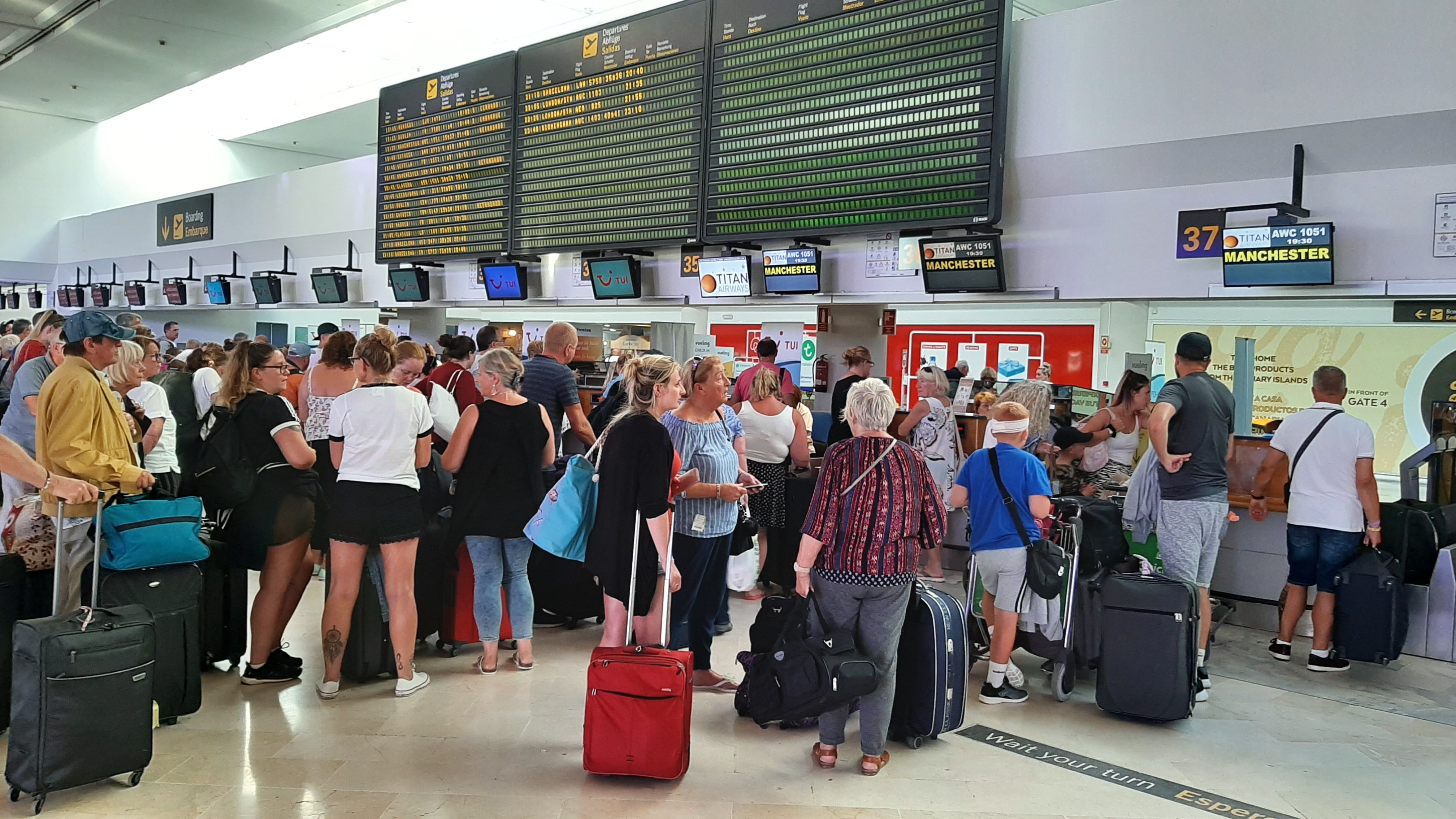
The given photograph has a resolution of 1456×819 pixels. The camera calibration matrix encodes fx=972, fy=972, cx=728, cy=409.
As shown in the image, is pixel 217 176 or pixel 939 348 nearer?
pixel 939 348

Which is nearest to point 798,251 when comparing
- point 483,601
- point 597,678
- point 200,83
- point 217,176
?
point 483,601

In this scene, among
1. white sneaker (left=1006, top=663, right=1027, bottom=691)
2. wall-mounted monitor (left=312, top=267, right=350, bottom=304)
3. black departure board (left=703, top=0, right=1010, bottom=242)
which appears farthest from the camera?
wall-mounted monitor (left=312, top=267, right=350, bottom=304)

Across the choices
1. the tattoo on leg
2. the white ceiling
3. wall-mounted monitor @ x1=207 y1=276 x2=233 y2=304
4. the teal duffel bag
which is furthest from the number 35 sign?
wall-mounted monitor @ x1=207 y1=276 x2=233 y2=304

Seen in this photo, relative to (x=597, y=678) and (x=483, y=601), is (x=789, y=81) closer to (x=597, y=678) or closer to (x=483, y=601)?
(x=483, y=601)

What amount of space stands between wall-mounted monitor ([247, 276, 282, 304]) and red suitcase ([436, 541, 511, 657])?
9.21 metres

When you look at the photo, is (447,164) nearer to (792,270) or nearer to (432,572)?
(792,270)

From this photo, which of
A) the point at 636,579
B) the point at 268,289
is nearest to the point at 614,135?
the point at 636,579

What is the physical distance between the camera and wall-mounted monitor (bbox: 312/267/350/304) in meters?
11.4

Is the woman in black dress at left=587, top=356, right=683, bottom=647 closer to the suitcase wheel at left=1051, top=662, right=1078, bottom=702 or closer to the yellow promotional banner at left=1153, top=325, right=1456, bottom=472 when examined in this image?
the suitcase wheel at left=1051, top=662, right=1078, bottom=702

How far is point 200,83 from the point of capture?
1512 centimetres

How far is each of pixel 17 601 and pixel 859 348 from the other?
5329 millimetres

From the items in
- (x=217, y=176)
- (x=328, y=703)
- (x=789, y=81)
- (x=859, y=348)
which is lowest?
(x=328, y=703)

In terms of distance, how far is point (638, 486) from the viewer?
3779 mm

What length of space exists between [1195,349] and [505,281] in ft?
20.5
